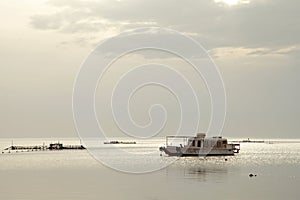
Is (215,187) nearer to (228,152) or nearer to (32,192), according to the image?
(32,192)

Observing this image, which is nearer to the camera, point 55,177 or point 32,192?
point 32,192

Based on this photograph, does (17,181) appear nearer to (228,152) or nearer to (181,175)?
(181,175)

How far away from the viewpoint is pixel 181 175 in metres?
75.5

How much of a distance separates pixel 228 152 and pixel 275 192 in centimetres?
6911

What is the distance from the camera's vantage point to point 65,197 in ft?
164

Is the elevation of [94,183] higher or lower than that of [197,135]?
lower

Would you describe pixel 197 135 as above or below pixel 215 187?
above

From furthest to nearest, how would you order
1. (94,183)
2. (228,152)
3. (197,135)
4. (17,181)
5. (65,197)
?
(228,152) < (197,135) < (17,181) < (94,183) < (65,197)

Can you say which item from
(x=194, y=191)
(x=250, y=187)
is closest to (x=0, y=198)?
(x=194, y=191)

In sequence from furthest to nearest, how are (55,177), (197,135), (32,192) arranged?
1. (197,135)
2. (55,177)
3. (32,192)

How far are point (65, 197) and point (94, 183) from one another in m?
14.0

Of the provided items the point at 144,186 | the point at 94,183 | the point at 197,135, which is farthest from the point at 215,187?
the point at 197,135

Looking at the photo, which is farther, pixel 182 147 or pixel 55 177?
pixel 182 147

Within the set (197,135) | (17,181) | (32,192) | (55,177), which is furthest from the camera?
(197,135)
